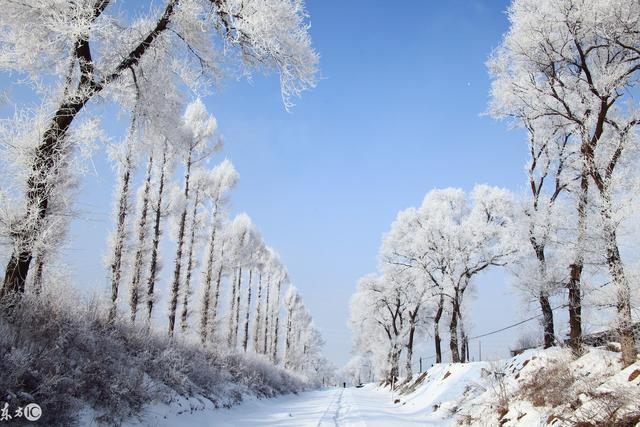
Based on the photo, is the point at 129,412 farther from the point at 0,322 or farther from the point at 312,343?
the point at 312,343

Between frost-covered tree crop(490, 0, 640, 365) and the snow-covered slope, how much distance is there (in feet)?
4.49

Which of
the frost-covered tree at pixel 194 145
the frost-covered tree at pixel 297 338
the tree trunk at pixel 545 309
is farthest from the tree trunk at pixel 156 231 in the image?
the frost-covered tree at pixel 297 338

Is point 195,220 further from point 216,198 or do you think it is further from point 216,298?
point 216,298

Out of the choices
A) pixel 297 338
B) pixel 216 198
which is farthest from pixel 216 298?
pixel 297 338

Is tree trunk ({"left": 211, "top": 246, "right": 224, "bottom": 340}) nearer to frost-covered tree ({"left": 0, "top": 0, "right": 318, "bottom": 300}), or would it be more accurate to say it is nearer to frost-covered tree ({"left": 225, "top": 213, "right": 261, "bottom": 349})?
frost-covered tree ({"left": 225, "top": 213, "right": 261, "bottom": 349})

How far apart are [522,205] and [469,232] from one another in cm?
883

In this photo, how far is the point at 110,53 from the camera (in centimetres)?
778

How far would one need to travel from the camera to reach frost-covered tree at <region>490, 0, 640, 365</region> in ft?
32.2

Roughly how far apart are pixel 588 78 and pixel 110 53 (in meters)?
11.6

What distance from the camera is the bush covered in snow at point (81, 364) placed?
5371 mm

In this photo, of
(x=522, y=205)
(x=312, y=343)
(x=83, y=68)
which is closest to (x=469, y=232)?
(x=522, y=205)

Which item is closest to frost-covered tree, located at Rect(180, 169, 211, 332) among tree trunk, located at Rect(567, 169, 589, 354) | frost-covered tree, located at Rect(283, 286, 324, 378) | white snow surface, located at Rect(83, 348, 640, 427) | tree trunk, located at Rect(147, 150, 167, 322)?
tree trunk, located at Rect(147, 150, 167, 322)

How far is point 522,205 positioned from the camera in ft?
56.5

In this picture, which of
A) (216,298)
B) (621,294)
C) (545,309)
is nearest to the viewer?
(621,294)
